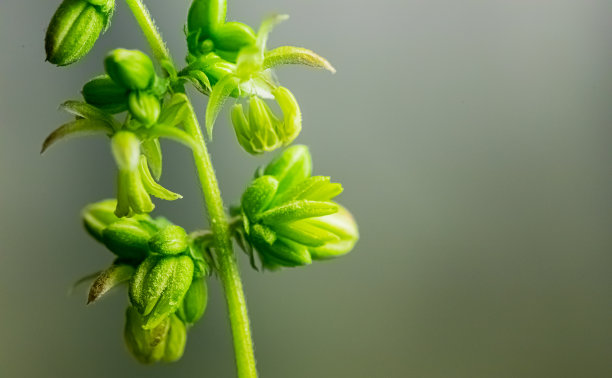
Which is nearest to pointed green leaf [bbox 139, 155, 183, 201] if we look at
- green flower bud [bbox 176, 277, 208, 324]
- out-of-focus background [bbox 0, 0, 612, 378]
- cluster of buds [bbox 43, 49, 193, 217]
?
cluster of buds [bbox 43, 49, 193, 217]

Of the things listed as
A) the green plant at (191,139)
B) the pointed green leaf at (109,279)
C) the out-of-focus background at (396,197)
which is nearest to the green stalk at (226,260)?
the green plant at (191,139)

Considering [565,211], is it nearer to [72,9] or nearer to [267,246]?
[267,246]

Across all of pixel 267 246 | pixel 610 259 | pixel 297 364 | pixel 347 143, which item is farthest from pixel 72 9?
→ pixel 610 259

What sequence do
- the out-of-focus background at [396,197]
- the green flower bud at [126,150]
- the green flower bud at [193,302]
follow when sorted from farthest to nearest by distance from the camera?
the out-of-focus background at [396,197] < the green flower bud at [193,302] < the green flower bud at [126,150]

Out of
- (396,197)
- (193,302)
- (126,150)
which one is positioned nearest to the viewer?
(126,150)

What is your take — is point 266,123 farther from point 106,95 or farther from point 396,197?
point 396,197

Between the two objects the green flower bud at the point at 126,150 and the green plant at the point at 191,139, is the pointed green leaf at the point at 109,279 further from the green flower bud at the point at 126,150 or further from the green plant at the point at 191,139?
the green flower bud at the point at 126,150

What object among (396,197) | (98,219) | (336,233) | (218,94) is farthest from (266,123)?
(396,197)
